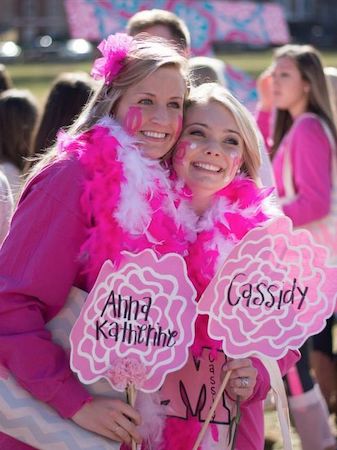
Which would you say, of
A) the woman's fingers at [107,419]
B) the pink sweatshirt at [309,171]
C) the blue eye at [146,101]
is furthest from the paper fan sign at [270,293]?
the pink sweatshirt at [309,171]

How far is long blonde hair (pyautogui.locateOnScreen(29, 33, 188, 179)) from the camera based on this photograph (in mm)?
2355

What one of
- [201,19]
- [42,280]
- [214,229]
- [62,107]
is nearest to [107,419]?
[42,280]

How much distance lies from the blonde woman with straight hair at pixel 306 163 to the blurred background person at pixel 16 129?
1171 mm

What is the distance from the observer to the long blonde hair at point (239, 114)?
2486 millimetres

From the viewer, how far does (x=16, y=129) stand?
4.05 meters

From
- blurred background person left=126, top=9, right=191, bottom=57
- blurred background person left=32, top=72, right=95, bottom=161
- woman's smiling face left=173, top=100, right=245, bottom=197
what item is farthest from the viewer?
blurred background person left=126, top=9, right=191, bottom=57

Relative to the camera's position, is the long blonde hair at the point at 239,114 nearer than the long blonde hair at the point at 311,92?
Yes

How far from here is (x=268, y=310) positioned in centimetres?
238

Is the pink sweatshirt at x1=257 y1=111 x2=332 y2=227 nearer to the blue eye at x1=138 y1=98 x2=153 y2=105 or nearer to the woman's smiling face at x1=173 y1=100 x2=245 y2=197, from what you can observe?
the woman's smiling face at x1=173 y1=100 x2=245 y2=197

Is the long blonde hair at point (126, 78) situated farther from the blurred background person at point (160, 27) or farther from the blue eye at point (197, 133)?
the blurred background person at point (160, 27)

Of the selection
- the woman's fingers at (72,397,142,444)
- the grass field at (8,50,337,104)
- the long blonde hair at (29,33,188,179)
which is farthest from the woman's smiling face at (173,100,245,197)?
the grass field at (8,50,337,104)

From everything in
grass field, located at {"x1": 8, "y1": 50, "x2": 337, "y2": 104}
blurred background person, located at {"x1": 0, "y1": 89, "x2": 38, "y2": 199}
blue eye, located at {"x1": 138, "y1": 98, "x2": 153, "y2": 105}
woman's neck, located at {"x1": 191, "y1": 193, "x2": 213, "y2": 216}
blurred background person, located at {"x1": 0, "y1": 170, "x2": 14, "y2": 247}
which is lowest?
grass field, located at {"x1": 8, "y1": 50, "x2": 337, "y2": 104}

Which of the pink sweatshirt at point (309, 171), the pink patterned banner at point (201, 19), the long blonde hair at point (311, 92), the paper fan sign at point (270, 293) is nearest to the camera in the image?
the paper fan sign at point (270, 293)

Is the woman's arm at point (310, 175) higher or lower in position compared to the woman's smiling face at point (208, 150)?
lower
